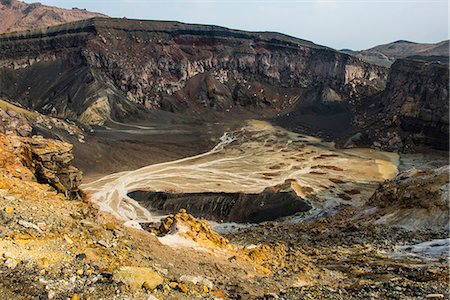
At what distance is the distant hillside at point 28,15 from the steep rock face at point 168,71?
236 feet

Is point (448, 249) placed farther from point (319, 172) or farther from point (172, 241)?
point (319, 172)

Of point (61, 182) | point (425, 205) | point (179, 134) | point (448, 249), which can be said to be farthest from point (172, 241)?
point (179, 134)

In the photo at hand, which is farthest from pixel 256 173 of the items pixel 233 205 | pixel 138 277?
pixel 138 277

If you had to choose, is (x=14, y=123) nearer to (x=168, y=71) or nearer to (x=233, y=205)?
(x=233, y=205)

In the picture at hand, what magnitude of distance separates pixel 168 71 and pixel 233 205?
250ft

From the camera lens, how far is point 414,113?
75.4m

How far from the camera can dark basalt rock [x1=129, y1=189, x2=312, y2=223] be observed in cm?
3916

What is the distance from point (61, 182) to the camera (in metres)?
19.9

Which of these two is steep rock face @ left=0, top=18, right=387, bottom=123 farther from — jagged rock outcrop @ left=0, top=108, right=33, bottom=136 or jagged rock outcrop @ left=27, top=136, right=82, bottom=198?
jagged rock outcrop @ left=27, top=136, right=82, bottom=198

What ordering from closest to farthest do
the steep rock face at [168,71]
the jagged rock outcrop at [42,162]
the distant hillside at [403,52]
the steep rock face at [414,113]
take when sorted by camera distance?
the jagged rock outcrop at [42,162] → the steep rock face at [414,113] → the steep rock face at [168,71] → the distant hillside at [403,52]

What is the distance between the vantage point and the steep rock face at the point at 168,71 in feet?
307

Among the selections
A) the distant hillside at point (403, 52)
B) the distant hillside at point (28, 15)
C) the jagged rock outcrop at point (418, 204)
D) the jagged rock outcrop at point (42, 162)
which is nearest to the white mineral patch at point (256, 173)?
the jagged rock outcrop at point (418, 204)

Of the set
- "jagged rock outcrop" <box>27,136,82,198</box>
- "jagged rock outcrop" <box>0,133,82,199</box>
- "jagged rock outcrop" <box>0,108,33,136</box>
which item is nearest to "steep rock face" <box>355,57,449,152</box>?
"jagged rock outcrop" <box>0,108,33,136</box>

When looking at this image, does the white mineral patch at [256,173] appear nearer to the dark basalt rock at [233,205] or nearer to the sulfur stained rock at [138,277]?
the dark basalt rock at [233,205]
